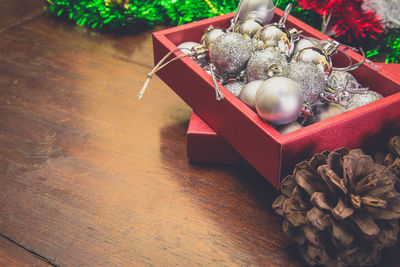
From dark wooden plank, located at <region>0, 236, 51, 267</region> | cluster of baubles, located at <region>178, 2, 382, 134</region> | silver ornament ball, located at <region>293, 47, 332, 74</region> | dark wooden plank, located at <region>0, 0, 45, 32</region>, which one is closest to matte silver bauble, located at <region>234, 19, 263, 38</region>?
cluster of baubles, located at <region>178, 2, 382, 134</region>

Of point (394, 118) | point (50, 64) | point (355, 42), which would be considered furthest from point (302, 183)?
point (50, 64)

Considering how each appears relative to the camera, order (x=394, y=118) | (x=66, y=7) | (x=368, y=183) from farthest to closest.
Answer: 1. (x=66, y=7)
2. (x=394, y=118)
3. (x=368, y=183)

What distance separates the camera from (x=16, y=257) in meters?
0.49

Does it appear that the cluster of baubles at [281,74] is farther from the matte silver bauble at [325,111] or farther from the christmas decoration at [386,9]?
the christmas decoration at [386,9]

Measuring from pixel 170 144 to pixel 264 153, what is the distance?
20 cm

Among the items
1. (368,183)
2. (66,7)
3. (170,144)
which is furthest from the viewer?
(66,7)

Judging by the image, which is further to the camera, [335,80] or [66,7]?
[66,7]

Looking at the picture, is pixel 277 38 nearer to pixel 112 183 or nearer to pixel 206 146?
pixel 206 146

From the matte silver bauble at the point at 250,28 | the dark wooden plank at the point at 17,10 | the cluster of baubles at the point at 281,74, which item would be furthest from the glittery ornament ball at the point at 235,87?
the dark wooden plank at the point at 17,10

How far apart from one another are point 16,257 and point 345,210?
1.32ft

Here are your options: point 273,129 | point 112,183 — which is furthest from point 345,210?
point 112,183

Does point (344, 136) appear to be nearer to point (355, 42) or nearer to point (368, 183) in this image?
point (368, 183)

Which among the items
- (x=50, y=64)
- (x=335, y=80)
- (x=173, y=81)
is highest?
(x=335, y=80)

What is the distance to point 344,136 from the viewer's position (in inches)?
19.3
